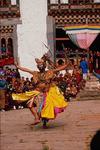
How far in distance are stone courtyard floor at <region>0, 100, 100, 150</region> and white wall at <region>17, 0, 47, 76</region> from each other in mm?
7667

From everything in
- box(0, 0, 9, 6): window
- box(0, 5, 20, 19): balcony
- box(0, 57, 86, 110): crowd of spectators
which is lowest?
box(0, 57, 86, 110): crowd of spectators

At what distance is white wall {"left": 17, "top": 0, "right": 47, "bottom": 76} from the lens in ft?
67.7

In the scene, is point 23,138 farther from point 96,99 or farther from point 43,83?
point 96,99

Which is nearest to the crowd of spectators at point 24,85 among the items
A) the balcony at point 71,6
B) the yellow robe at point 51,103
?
the yellow robe at point 51,103

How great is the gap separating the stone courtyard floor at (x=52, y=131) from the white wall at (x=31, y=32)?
7.67 meters

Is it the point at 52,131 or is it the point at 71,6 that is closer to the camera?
the point at 52,131

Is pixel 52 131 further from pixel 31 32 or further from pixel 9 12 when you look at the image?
pixel 9 12

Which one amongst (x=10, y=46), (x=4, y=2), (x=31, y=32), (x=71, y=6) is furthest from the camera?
(x=4, y=2)

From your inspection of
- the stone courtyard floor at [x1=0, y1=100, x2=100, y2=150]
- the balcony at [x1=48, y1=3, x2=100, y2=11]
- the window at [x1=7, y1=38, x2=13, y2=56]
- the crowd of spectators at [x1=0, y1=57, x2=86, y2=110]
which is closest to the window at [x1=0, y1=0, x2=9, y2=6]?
the window at [x1=7, y1=38, x2=13, y2=56]

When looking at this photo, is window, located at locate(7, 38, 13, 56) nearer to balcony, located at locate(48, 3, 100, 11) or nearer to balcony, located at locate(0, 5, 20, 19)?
balcony, located at locate(0, 5, 20, 19)

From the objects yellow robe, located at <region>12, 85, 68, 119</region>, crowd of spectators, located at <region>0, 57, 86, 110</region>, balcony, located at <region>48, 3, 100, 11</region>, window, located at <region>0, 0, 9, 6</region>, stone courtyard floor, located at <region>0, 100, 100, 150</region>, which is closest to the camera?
stone courtyard floor, located at <region>0, 100, 100, 150</region>

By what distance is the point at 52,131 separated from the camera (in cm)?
920

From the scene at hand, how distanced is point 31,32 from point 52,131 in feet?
39.0

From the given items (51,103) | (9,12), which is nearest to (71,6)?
(9,12)
